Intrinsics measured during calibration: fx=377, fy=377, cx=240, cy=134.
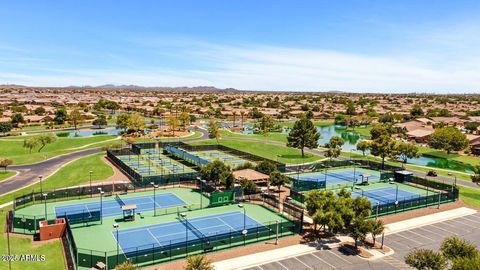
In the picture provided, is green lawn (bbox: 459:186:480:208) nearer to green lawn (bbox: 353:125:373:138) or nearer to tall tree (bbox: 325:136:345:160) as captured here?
tall tree (bbox: 325:136:345:160)

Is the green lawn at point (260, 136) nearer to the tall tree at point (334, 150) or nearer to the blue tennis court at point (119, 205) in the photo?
the tall tree at point (334, 150)

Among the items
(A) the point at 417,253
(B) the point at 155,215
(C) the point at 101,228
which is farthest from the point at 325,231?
(C) the point at 101,228

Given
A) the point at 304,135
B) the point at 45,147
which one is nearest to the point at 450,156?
the point at 304,135

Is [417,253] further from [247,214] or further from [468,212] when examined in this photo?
[468,212]

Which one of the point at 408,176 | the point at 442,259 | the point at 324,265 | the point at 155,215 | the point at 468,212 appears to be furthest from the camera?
the point at 408,176

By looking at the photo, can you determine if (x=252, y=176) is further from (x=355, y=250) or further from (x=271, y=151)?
(x=271, y=151)

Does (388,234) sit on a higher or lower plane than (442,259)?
lower

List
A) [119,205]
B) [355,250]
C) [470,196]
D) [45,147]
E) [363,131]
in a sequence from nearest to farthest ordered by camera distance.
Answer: [355,250]
[119,205]
[470,196]
[45,147]
[363,131]
